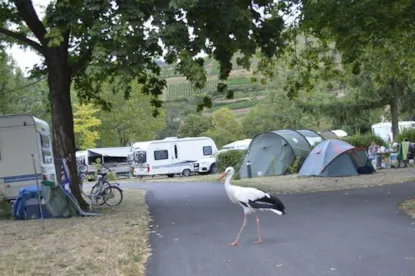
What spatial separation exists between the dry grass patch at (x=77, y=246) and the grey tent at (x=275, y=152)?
533 inches

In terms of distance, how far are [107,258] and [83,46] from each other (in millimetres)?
8239

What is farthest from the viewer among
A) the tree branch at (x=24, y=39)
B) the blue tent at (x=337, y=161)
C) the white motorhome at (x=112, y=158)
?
the white motorhome at (x=112, y=158)

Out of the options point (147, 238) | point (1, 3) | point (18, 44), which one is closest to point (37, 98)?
point (18, 44)

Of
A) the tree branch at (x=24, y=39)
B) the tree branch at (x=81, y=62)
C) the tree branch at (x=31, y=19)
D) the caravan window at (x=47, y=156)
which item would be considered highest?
the tree branch at (x=31, y=19)

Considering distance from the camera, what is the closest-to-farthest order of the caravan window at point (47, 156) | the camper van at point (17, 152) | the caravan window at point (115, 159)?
1. the camper van at point (17, 152)
2. the caravan window at point (47, 156)
3. the caravan window at point (115, 159)

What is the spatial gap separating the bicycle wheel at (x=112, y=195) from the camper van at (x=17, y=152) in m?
1.83

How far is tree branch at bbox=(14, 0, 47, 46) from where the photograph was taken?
13905mm

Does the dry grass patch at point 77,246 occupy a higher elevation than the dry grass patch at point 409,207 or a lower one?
higher

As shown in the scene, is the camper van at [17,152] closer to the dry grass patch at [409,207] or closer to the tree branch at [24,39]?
the tree branch at [24,39]

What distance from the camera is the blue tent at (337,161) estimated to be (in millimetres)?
21484

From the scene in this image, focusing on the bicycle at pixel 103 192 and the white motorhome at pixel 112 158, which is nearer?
the bicycle at pixel 103 192

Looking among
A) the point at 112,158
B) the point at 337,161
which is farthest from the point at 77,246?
the point at 112,158

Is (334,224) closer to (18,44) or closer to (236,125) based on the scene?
(18,44)

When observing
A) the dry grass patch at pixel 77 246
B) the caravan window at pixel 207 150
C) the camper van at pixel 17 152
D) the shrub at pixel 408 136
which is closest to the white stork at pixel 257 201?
the dry grass patch at pixel 77 246
